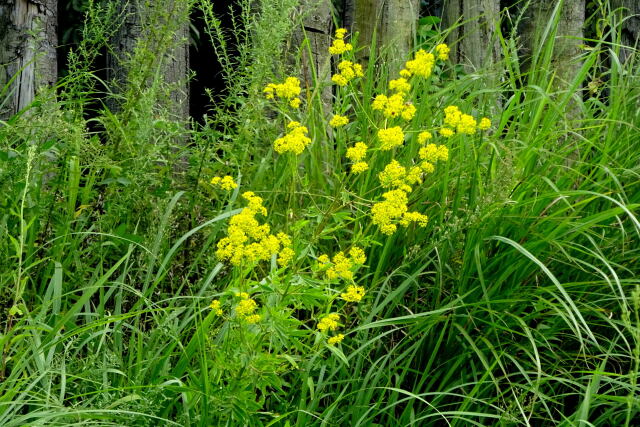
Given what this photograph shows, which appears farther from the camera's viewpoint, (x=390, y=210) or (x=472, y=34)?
(x=472, y=34)

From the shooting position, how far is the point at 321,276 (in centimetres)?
268

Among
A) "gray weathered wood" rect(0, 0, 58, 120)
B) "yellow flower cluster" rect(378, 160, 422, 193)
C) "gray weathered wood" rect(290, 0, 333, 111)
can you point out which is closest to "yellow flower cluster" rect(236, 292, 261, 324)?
"yellow flower cluster" rect(378, 160, 422, 193)

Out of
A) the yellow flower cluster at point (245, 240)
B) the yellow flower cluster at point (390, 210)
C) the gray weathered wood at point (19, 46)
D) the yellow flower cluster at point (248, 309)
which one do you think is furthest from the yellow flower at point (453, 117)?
the gray weathered wood at point (19, 46)

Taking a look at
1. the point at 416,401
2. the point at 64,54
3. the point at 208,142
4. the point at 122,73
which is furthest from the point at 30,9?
the point at 64,54

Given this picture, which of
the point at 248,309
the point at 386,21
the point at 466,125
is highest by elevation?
the point at 386,21

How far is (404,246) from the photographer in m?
3.01

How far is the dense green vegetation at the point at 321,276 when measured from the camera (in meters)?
2.46

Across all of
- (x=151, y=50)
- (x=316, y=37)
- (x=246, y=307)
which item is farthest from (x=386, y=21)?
(x=246, y=307)

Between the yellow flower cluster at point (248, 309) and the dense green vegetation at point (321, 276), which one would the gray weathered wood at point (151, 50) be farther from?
the yellow flower cluster at point (248, 309)

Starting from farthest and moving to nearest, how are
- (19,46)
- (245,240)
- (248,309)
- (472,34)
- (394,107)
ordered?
1. (472,34)
2. (19,46)
3. (394,107)
4. (245,240)
5. (248,309)

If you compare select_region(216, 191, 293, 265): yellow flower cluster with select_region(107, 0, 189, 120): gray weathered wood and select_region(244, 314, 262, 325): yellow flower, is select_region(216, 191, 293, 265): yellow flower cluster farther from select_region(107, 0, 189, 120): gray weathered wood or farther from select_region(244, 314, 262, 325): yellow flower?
select_region(107, 0, 189, 120): gray weathered wood

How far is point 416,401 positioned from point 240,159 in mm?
1104

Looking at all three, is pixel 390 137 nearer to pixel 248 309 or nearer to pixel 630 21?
pixel 248 309

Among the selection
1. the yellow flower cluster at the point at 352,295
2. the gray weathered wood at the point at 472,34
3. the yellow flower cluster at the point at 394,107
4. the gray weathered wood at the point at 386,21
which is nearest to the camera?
the yellow flower cluster at the point at 352,295
